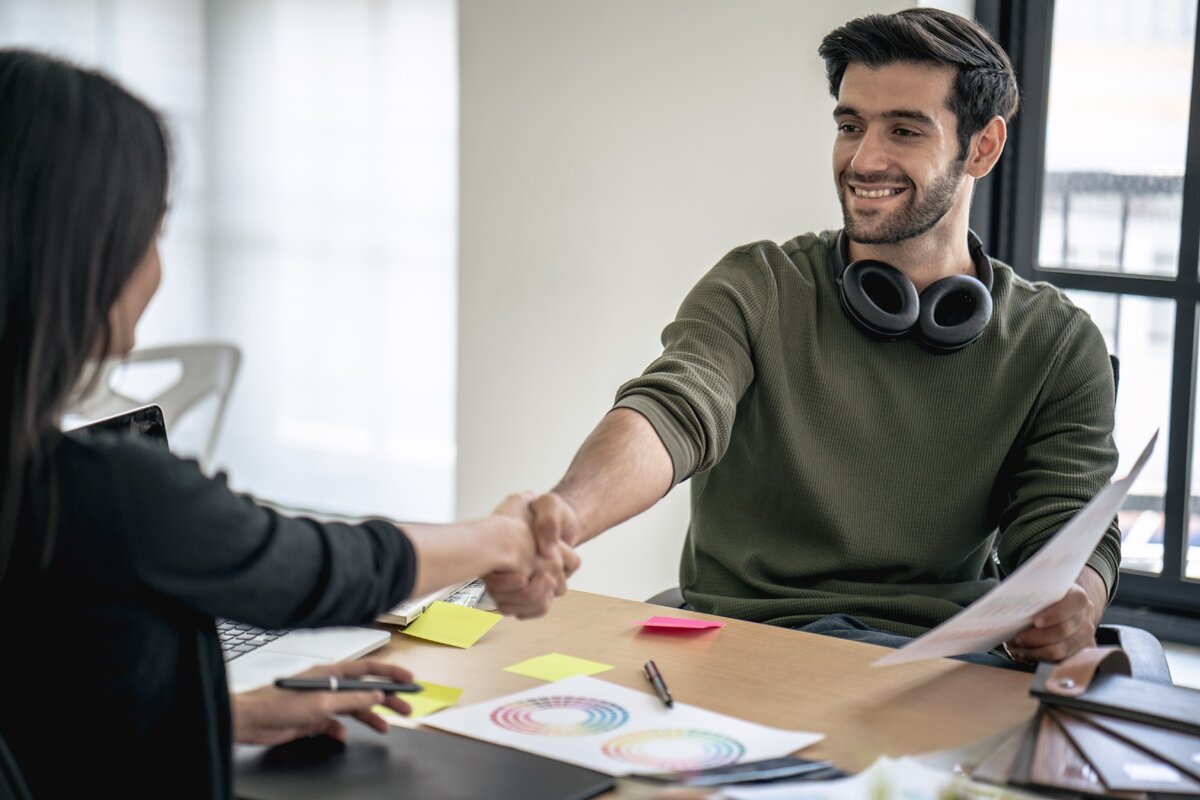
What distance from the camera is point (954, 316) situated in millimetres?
1985

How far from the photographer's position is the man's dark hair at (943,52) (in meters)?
2.02

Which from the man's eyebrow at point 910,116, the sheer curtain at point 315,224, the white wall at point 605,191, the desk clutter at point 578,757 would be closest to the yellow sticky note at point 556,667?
the desk clutter at point 578,757

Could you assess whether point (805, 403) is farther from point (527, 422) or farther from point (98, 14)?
point (98, 14)

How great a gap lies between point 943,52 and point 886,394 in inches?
20.9

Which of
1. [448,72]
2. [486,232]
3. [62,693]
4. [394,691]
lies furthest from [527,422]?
[62,693]

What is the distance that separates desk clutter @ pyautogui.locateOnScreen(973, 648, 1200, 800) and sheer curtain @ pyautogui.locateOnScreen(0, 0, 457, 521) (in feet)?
9.60

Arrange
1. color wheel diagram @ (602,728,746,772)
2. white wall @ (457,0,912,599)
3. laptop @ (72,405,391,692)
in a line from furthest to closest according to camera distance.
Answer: white wall @ (457,0,912,599)
laptop @ (72,405,391,692)
color wheel diagram @ (602,728,746,772)

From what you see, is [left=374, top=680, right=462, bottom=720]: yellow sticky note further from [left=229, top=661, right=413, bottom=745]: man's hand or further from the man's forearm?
the man's forearm

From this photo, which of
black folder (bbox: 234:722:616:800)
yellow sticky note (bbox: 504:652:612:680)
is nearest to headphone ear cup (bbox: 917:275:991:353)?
yellow sticky note (bbox: 504:652:612:680)

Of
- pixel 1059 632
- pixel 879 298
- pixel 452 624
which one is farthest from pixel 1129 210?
pixel 452 624

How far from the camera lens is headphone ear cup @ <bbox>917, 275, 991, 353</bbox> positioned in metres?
1.91

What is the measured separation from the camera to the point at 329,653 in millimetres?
1430

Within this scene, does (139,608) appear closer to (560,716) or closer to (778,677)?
(560,716)

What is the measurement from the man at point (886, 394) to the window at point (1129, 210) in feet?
2.43
